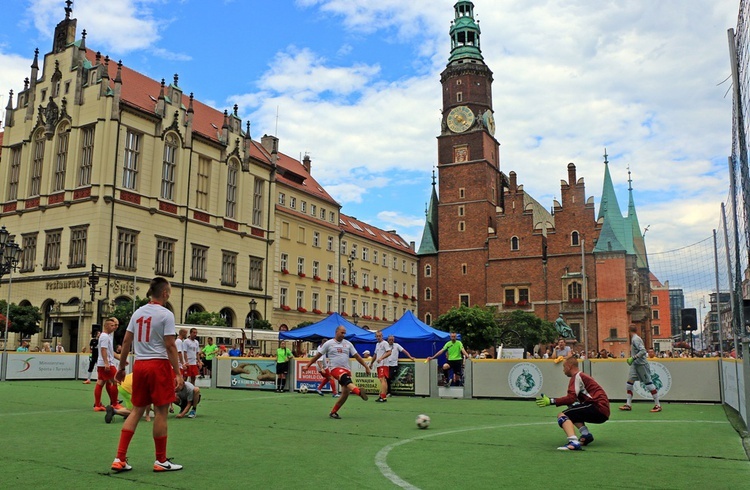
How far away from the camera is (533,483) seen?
21.6ft

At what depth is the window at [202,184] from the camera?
47.8 m

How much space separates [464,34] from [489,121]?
457 inches

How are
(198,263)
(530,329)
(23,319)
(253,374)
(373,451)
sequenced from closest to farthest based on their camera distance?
(373,451)
(253,374)
(23,319)
(198,263)
(530,329)

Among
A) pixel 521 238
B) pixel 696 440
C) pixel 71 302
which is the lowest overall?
pixel 696 440

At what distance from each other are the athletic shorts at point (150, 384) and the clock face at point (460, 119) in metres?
73.5

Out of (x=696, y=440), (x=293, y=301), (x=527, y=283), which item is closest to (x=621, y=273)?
(x=527, y=283)

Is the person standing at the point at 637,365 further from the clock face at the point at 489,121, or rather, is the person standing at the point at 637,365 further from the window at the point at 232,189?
the clock face at the point at 489,121

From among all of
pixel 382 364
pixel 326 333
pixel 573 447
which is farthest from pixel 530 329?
pixel 573 447

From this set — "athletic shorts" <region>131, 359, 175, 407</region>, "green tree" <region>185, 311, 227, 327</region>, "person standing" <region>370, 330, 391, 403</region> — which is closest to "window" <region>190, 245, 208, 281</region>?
"green tree" <region>185, 311, 227, 327</region>

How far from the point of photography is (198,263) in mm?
47062

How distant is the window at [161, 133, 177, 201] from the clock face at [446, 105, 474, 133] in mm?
40726

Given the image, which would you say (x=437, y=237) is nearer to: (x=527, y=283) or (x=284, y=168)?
(x=527, y=283)

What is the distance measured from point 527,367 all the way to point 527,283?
54683 millimetres

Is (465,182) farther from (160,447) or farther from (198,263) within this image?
(160,447)
